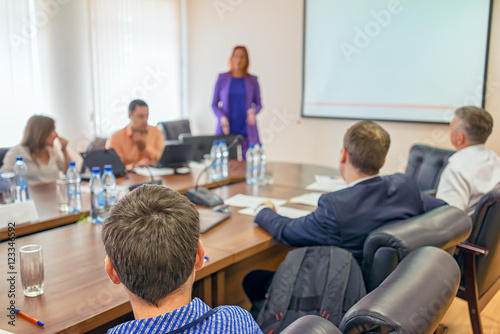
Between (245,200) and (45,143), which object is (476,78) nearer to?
(245,200)

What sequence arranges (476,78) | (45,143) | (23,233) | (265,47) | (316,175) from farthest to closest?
(265,47) → (476,78) → (316,175) → (45,143) → (23,233)

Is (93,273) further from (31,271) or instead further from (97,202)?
(97,202)

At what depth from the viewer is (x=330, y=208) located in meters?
1.73

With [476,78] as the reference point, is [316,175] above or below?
below

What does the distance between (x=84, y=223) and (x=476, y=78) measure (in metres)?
3.39

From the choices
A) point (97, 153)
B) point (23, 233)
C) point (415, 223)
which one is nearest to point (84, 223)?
point (23, 233)

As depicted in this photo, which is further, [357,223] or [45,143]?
[45,143]

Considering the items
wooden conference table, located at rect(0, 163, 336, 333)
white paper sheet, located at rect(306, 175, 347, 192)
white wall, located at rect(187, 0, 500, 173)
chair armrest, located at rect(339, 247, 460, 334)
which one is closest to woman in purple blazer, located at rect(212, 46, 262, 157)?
white wall, located at rect(187, 0, 500, 173)

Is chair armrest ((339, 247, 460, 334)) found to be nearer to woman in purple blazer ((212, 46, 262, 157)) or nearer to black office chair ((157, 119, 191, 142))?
woman in purple blazer ((212, 46, 262, 157))

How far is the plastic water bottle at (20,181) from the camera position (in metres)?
2.44

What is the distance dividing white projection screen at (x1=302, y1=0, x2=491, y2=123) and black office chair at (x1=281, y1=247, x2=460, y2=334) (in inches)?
130

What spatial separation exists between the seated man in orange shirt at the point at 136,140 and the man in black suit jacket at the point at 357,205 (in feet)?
5.64

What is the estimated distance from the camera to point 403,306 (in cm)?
93

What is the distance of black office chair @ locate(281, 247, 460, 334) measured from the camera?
0.89m
